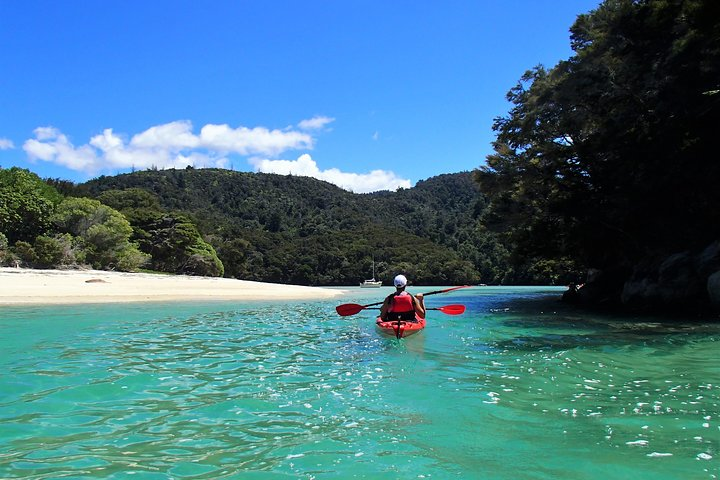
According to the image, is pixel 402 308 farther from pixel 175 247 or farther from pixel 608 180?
pixel 175 247

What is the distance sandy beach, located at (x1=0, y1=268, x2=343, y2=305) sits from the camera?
24.2 meters

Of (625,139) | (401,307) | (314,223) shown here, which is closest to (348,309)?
(401,307)

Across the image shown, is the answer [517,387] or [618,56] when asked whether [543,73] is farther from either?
[517,387]

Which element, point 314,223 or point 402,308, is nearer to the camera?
point 402,308

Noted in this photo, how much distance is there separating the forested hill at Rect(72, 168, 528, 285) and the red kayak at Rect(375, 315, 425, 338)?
5216 centimetres

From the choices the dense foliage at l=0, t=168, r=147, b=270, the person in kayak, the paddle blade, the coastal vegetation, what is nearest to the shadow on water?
the person in kayak

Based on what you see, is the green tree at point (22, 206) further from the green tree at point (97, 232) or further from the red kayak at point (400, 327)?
the red kayak at point (400, 327)

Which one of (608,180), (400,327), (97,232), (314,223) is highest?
(314,223)

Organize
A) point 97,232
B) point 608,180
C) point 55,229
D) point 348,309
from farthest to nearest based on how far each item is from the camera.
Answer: point 55,229, point 97,232, point 608,180, point 348,309

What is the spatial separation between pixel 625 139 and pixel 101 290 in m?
27.7

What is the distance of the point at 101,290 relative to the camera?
27469 mm

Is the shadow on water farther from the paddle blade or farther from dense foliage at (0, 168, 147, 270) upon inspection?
dense foliage at (0, 168, 147, 270)

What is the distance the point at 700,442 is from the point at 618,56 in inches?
754

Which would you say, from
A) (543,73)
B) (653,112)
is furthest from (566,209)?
(543,73)
